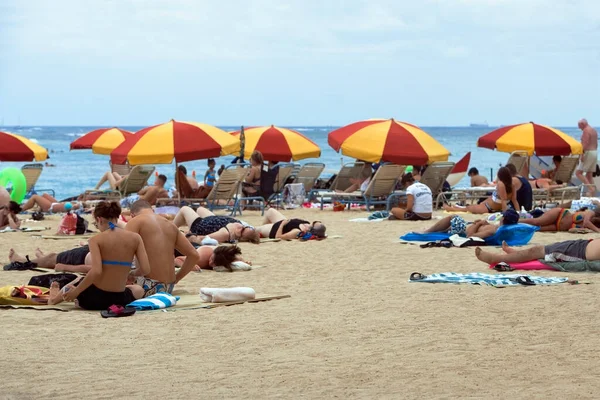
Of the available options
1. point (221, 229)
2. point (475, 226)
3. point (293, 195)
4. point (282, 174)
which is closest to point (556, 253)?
point (475, 226)

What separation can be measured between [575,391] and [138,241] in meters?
3.31

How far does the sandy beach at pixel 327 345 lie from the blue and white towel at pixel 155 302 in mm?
142

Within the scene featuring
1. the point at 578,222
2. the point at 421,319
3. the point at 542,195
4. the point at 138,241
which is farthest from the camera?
the point at 542,195

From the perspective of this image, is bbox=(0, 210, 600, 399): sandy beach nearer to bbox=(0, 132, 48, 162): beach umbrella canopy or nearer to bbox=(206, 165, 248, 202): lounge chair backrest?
bbox=(206, 165, 248, 202): lounge chair backrest

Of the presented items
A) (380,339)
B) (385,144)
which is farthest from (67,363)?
(385,144)

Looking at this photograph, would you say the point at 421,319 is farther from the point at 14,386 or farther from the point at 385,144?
the point at 385,144

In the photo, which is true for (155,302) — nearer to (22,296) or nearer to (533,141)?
(22,296)

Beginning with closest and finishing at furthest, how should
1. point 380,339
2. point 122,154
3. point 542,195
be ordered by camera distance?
point 380,339, point 122,154, point 542,195

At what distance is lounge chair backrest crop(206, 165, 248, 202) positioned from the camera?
571 inches

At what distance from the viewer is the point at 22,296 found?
6961 mm

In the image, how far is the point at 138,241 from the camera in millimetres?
6758

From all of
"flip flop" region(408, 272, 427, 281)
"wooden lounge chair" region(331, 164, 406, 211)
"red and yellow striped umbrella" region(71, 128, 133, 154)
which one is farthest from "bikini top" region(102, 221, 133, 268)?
"red and yellow striped umbrella" region(71, 128, 133, 154)

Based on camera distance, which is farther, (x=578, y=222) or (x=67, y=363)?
(x=578, y=222)

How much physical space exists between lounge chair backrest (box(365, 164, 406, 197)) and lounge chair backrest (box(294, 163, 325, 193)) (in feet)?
9.28
